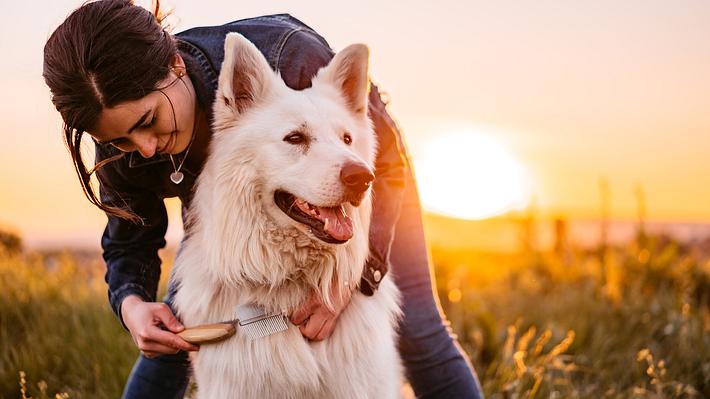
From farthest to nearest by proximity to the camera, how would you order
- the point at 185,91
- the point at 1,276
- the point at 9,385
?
the point at 1,276, the point at 9,385, the point at 185,91

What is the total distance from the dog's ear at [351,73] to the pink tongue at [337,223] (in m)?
0.48

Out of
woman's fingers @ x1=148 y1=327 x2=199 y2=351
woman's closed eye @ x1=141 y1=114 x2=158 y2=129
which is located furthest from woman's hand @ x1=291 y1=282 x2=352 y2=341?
woman's closed eye @ x1=141 y1=114 x2=158 y2=129

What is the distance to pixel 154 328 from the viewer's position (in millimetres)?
2516

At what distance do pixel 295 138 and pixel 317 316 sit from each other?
69 centimetres

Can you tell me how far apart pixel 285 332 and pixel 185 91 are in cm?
100

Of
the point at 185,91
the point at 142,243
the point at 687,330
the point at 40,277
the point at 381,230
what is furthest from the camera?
the point at 40,277

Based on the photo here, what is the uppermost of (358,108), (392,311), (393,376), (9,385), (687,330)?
(358,108)

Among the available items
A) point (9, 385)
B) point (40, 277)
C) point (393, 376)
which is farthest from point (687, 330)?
point (40, 277)

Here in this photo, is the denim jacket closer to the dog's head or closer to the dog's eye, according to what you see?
the dog's head

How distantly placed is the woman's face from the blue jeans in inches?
31.0

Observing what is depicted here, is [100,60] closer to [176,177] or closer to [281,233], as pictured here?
[176,177]

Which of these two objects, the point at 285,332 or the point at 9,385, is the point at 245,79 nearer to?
the point at 285,332

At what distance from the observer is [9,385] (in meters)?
3.76

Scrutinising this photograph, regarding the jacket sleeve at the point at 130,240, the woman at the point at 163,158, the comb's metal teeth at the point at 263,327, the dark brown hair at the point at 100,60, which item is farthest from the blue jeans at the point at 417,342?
the dark brown hair at the point at 100,60
